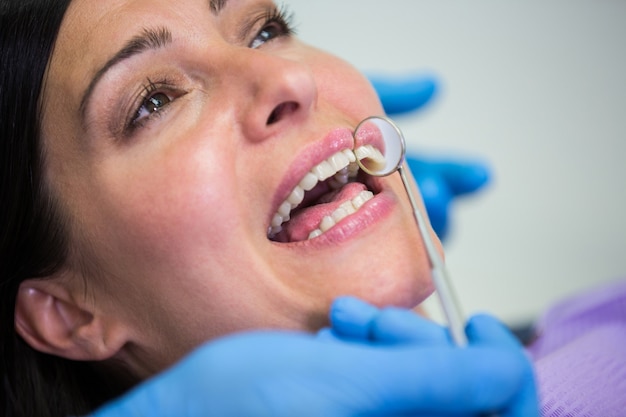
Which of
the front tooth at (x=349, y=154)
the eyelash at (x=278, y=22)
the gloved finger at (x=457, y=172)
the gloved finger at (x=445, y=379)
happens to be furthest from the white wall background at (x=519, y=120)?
the gloved finger at (x=445, y=379)

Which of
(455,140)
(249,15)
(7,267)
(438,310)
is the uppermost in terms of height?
(249,15)

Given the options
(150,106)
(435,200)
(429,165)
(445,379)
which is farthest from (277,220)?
(429,165)

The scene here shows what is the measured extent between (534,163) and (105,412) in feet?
6.01

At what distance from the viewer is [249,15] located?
1168 mm

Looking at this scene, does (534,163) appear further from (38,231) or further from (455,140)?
(38,231)

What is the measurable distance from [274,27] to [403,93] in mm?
636

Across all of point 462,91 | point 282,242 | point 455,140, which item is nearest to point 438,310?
point 455,140

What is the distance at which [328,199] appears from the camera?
1.21 meters

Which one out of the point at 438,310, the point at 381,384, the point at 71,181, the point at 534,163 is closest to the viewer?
the point at 381,384

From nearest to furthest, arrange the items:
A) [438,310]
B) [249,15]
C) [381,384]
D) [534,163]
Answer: [381,384]
[249,15]
[438,310]
[534,163]

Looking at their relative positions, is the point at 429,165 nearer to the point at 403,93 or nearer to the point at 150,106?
the point at 403,93

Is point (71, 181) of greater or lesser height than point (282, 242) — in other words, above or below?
above

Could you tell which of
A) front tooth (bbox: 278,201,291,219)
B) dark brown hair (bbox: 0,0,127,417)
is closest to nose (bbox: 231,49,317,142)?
front tooth (bbox: 278,201,291,219)

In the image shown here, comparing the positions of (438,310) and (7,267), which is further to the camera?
(438,310)
